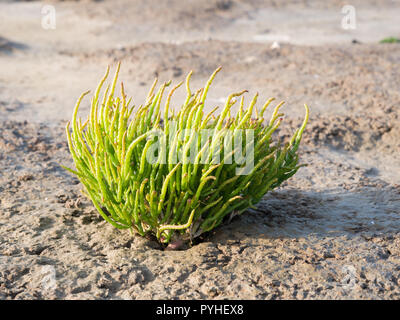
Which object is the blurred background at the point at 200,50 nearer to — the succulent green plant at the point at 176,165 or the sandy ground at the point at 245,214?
the sandy ground at the point at 245,214

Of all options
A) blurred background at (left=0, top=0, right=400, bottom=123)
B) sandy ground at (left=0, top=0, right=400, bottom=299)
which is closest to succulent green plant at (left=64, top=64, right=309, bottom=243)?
sandy ground at (left=0, top=0, right=400, bottom=299)

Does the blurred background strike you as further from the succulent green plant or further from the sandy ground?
the succulent green plant

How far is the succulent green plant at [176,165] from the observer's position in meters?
2.63

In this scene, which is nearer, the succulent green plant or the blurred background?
the succulent green plant

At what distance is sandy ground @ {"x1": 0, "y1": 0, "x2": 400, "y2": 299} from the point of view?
2703 mm

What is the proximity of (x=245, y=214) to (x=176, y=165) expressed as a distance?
0.89 meters

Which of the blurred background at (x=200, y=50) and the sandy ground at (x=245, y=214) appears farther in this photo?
the blurred background at (x=200, y=50)

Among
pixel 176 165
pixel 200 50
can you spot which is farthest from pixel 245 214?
pixel 200 50

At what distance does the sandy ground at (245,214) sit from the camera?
2.70 metres

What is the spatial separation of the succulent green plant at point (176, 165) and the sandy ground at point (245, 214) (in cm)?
25

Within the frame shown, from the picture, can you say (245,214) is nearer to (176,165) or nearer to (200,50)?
(176,165)

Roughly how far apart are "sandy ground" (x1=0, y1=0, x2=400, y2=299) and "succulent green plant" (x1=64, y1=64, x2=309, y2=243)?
0.25m

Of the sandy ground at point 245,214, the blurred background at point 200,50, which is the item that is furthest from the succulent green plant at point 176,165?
the blurred background at point 200,50

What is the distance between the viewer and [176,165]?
257 centimetres
